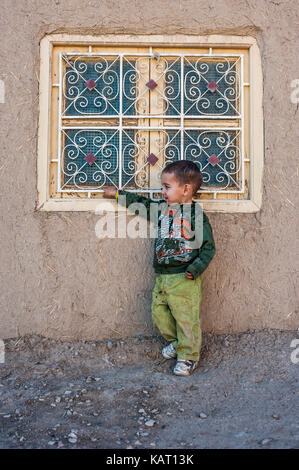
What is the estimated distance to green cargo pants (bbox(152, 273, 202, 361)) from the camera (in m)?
2.80

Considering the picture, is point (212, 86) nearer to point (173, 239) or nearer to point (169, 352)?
point (173, 239)

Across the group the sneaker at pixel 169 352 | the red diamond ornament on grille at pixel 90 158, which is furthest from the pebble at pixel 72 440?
the red diamond ornament on grille at pixel 90 158

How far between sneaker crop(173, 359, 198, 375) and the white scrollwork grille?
125 centimetres

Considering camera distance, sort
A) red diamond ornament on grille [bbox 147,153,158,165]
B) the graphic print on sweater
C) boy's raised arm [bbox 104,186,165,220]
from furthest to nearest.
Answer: red diamond ornament on grille [bbox 147,153,158,165] < boy's raised arm [bbox 104,186,165,220] < the graphic print on sweater

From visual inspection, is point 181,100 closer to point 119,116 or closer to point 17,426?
point 119,116

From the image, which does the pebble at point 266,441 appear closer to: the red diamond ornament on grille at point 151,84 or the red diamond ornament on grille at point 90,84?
the red diamond ornament on grille at point 151,84

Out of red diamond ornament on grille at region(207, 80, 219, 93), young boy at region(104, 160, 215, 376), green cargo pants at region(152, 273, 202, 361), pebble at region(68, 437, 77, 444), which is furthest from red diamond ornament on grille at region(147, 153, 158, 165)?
pebble at region(68, 437, 77, 444)

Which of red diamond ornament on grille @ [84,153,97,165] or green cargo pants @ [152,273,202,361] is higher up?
red diamond ornament on grille @ [84,153,97,165]

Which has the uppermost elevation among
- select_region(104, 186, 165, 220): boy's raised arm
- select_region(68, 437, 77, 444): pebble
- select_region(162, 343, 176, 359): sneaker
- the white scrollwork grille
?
the white scrollwork grille

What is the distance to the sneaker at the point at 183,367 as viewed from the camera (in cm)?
275

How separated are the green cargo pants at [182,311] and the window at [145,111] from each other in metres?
0.68

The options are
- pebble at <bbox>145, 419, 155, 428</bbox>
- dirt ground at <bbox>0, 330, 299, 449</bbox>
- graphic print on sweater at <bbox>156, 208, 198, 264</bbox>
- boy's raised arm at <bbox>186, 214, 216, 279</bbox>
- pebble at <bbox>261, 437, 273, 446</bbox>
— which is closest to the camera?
pebble at <bbox>261, 437, 273, 446</bbox>

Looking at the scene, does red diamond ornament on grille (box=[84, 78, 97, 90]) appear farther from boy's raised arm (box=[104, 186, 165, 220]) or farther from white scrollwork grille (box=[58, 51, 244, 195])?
boy's raised arm (box=[104, 186, 165, 220])

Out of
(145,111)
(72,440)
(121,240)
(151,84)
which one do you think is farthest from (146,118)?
(72,440)
